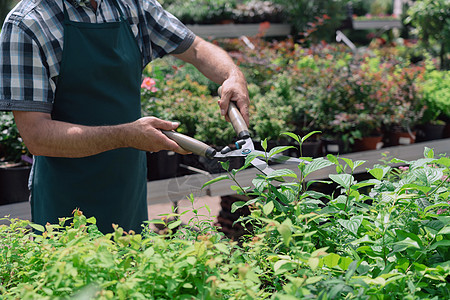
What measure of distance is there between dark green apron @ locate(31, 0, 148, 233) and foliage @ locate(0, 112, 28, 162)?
45.0 inches

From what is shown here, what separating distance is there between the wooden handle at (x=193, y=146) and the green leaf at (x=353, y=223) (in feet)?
1.54

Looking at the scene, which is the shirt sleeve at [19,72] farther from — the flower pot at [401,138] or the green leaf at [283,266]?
the flower pot at [401,138]

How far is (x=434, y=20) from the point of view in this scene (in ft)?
19.2

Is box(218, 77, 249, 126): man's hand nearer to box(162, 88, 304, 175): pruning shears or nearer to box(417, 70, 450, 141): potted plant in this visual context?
box(162, 88, 304, 175): pruning shears

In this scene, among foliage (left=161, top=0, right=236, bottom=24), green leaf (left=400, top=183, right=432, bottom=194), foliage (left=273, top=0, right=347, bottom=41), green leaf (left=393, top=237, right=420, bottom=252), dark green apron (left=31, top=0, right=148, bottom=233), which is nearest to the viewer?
green leaf (left=393, top=237, right=420, bottom=252)

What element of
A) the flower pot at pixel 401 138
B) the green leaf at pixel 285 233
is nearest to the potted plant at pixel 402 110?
the flower pot at pixel 401 138

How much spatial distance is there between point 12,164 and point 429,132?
3.12m

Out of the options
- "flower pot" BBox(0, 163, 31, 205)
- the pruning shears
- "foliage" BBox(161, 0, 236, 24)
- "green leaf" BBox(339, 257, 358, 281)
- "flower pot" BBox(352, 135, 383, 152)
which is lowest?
"flower pot" BBox(0, 163, 31, 205)

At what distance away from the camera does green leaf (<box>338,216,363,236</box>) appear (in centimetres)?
94

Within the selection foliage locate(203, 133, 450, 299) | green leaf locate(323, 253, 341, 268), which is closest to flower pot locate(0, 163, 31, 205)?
foliage locate(203, 133, 450, 299)

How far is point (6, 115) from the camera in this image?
2842 mm

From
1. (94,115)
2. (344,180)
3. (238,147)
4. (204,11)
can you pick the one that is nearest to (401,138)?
(238,147)

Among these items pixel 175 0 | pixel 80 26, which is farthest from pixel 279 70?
pixel 175 0

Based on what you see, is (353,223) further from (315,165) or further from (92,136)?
(92,136)
